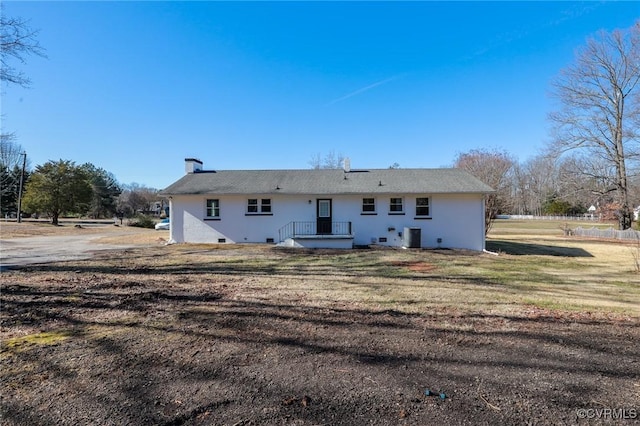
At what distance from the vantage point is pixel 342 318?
5.10 m

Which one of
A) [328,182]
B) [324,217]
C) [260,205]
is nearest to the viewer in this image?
[324,217]

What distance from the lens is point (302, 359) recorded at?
3.57 metres

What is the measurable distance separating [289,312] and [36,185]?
1530 inches

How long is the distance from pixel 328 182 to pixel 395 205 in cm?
383

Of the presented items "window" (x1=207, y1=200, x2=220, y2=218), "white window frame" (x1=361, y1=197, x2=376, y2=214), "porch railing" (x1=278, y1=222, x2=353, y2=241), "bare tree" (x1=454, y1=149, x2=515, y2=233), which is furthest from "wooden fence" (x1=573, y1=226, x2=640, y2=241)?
"window" (x1=207, y1=200, x2=220, y2=218)

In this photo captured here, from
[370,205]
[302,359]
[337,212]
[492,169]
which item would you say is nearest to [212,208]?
[337,212]

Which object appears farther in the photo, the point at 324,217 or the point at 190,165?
the point at 190,165

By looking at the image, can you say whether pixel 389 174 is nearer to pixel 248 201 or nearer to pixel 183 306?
pixel 248 201

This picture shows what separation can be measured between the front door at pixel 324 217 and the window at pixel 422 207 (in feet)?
14.8

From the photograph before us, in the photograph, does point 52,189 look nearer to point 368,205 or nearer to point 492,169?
point 368,205

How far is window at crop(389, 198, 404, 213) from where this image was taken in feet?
55.8

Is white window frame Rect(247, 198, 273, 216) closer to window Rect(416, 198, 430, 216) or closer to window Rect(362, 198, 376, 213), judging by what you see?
window Rect(362, 198, 376, 213)
